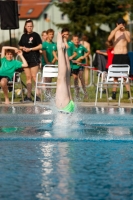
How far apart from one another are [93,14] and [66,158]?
5510cm

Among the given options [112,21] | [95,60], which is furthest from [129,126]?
[112,21]

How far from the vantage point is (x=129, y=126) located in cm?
1220

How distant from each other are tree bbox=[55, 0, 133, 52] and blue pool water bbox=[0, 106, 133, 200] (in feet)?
156

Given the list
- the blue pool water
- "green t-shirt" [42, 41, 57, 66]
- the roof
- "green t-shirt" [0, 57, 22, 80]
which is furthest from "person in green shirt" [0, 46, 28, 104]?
the roof

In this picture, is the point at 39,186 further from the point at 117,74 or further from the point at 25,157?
the point at 117,74

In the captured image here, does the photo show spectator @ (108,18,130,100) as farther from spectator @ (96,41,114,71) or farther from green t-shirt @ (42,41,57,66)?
green t-shirt @ (42,41,57,66)

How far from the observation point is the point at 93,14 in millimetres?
62969

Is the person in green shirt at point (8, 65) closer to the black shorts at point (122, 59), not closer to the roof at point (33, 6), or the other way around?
the black shorts at point (122, 59)

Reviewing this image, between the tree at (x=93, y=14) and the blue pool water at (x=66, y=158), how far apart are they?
4761 cm

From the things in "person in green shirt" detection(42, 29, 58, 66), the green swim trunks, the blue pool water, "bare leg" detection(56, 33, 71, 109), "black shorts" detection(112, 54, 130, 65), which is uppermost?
"person in green shirt" detection(42, 29, 58, 66)

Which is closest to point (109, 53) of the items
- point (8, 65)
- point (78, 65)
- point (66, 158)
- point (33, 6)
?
point (78, 65)

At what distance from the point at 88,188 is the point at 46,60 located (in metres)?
13.3

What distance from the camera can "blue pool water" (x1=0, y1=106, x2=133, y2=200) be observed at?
6.53 m

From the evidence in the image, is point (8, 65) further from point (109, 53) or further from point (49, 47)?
point (109, 53)
